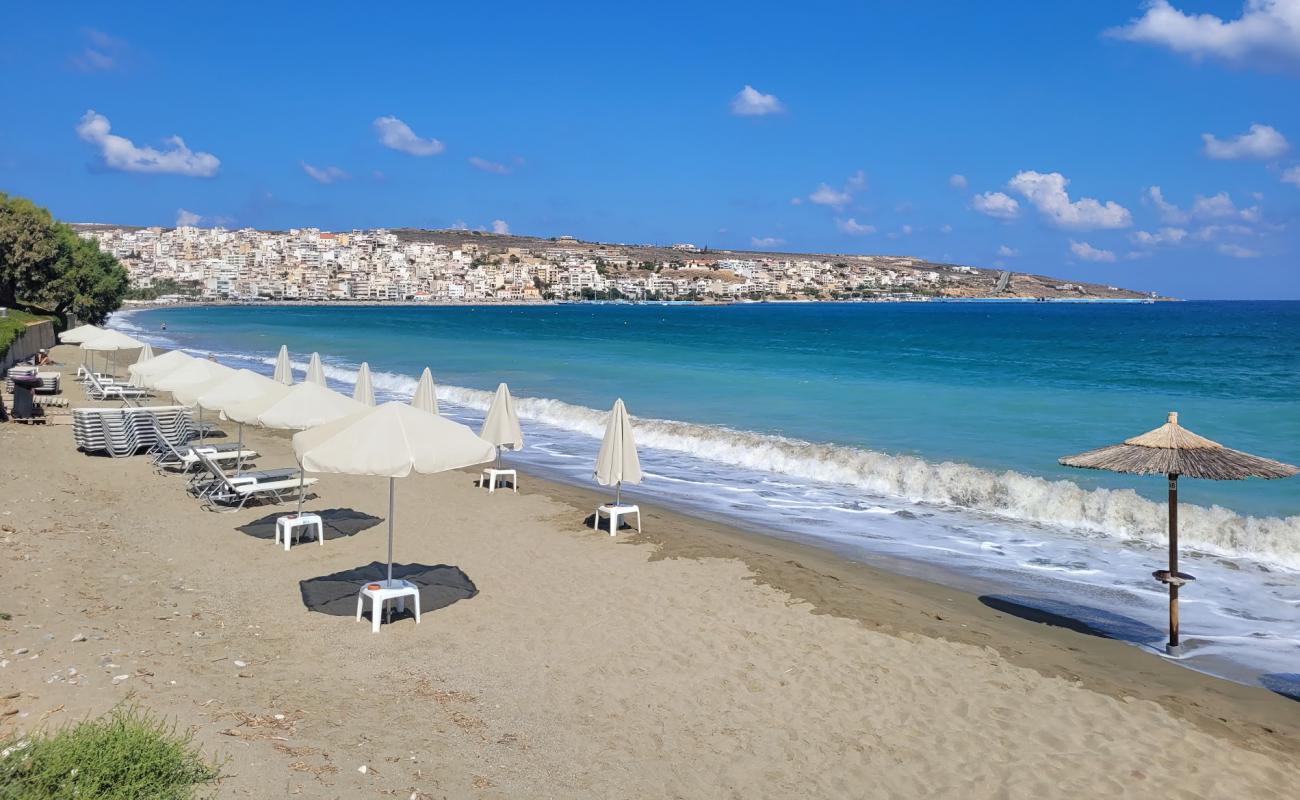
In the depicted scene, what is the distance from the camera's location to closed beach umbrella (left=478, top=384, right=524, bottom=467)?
13.8 meters

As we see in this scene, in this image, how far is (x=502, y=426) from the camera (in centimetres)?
1379

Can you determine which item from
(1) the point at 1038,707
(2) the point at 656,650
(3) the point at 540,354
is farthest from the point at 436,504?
(3) the point at 540,354

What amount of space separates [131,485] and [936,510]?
1244cm

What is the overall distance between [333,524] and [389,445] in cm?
428

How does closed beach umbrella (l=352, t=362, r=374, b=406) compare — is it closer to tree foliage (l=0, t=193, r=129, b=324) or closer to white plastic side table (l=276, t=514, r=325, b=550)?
white plastic side table (l=276, t=514, r=325, b=550)

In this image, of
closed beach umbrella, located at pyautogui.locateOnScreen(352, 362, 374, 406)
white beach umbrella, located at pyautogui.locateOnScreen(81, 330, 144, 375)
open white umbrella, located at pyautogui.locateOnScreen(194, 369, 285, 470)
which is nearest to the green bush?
open white umbrella, located at pyautogui.locateOnScreen(194, 369, 285, 470)

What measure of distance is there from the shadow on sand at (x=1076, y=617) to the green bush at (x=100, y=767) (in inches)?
298

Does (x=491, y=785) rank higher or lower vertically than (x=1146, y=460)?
lower

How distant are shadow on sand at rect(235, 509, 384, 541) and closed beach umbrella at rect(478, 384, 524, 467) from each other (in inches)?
101

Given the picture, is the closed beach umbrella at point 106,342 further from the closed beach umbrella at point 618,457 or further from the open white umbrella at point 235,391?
the closed beach umbrella at point 618,457

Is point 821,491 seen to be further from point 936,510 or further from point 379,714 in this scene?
point 379,714

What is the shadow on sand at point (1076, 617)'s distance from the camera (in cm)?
835

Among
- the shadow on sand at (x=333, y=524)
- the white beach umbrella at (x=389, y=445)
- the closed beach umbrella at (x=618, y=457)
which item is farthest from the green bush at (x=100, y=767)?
the closed beach umbrella at (x=618, y=457)

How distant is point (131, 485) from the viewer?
1284cm
